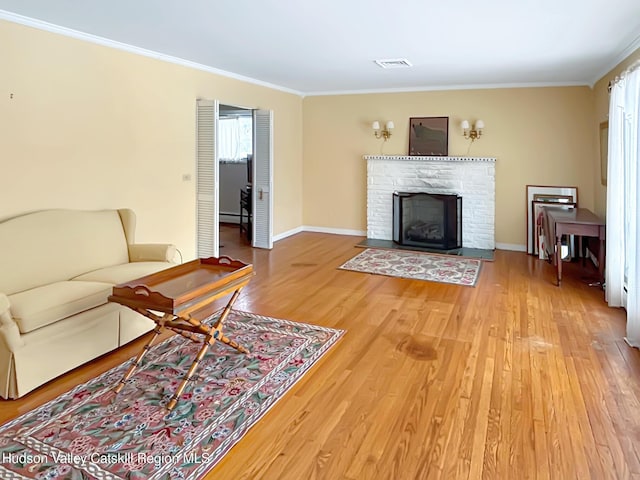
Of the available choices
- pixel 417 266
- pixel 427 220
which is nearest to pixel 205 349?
pixel 417 266

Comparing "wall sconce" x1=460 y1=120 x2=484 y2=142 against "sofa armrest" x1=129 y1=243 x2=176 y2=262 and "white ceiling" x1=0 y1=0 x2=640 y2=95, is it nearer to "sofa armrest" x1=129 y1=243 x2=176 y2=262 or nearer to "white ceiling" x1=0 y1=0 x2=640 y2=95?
"white ceiling" x1=0 y1=0 x2=640 y2=95

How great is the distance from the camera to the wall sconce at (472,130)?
22.9ft

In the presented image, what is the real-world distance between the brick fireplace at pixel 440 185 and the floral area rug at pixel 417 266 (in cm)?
89

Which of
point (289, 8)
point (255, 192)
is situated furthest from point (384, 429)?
point (255, 192)

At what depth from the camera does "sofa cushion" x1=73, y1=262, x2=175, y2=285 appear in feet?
11.9

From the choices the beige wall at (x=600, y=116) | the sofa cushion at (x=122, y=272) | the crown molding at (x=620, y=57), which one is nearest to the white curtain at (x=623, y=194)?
the crown molding at (x=620, y=57)

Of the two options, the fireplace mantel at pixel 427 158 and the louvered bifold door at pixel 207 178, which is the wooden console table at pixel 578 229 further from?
the louvered bifold door at pixel 207 178

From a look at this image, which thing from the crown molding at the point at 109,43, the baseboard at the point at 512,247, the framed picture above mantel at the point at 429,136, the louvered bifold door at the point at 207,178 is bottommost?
the baseboard at the point at 512,247

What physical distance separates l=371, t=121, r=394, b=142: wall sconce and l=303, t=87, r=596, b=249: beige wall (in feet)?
0.29

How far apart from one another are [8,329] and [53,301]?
0.36 metres

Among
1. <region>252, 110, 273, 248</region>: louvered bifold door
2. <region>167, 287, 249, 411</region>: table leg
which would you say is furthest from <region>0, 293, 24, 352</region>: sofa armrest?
<region>252, 110, 273, 248</region>: louvered bifold door

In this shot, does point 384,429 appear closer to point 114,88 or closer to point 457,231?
point 114,88

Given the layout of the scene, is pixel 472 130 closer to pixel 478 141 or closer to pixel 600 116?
pixel 478 141

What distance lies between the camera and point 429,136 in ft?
24.2
